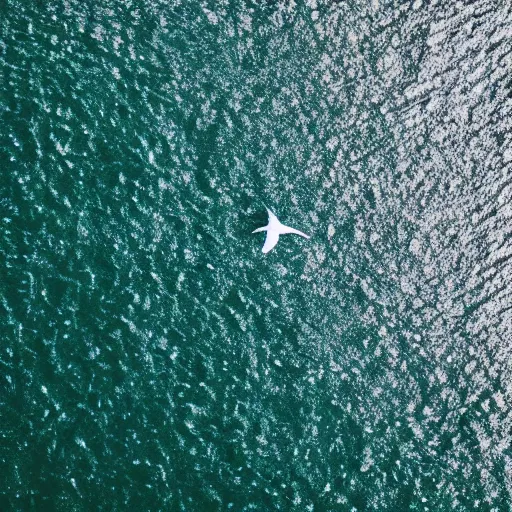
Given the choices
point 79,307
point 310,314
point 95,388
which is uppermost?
point 79,307

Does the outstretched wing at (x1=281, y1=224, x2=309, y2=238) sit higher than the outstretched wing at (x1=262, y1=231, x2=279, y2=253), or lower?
higher

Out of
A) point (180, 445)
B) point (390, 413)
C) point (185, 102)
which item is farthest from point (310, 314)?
point (185, 102)

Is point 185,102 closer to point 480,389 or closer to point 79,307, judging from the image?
point 79,307

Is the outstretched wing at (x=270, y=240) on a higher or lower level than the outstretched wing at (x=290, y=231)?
lower
